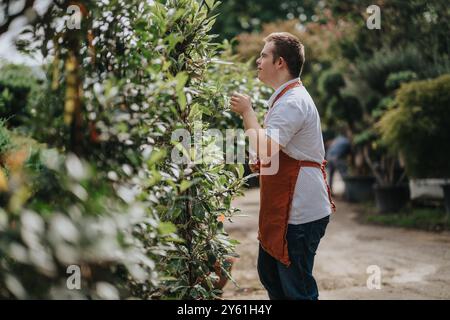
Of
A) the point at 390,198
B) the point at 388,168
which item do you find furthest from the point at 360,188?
the point at 390,198

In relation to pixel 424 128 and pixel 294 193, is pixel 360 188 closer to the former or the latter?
pixel 424 128

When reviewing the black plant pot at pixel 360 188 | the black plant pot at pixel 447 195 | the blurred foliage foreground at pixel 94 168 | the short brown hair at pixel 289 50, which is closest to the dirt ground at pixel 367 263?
the black plant pot at pixel 447 195

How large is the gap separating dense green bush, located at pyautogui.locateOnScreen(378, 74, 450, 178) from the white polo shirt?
635cm

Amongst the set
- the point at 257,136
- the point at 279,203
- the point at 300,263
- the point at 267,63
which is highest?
the point at 267,63

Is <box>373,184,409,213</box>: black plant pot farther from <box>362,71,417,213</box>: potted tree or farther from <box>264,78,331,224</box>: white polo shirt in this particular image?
<box>264,78,331,224</box>: white polo shirt

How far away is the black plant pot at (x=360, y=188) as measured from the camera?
12.8 meters

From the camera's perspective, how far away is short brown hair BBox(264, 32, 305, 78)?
3014mm

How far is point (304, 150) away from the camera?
2.94 m

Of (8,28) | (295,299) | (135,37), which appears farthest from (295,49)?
(8,28)

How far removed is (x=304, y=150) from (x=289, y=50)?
0.62m

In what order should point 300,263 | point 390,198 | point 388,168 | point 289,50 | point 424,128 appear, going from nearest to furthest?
point 300,263 → point 289,50 → point 424,128 → point 390,198 → point 388,168

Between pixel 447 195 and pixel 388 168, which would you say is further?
pixel 388 168

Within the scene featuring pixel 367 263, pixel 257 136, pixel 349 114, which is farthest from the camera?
pixel 349 114
